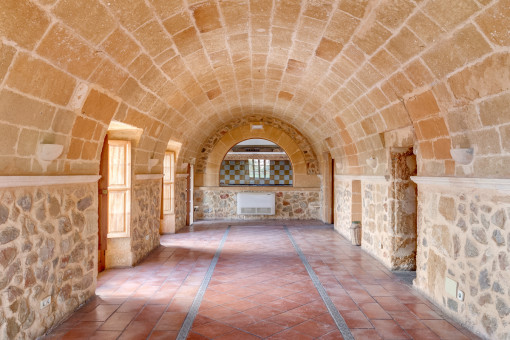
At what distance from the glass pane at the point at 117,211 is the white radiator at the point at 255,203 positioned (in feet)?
18.1

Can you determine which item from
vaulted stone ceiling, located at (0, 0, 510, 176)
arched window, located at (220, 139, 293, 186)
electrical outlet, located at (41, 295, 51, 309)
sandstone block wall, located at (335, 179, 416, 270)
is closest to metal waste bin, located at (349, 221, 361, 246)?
sandstone block wall, located at (335, 179, 416, 270)

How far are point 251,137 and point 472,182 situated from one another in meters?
7.85

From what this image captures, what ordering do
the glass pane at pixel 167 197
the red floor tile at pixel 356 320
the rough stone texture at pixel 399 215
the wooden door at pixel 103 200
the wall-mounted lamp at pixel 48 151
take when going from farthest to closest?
the glass pane at pixel 167 197
the rough stone texture at pixel 399 215
the wooden door at pixel 103 200
the red floor tile at pixel 356 320
the wall-mounted lamp at pixel 48 151

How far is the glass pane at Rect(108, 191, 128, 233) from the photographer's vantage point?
17.4 feet

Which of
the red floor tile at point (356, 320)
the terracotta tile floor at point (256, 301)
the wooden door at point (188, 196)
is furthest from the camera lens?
the wooden door at point (188, 196)

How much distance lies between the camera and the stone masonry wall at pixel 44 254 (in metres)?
2.62

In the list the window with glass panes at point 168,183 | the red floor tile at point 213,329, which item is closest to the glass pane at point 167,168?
the window with glass panes at point 168,183

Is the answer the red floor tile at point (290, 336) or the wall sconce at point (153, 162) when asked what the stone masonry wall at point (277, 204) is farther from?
the red floor tile at point (290, 336)

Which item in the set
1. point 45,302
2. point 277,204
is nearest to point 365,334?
point 45,302

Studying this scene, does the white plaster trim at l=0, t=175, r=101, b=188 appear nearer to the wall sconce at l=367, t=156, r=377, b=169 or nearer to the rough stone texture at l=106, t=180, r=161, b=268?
the rough stone texture at l=106, t=180, r=161, b=268

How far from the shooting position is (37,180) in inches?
115

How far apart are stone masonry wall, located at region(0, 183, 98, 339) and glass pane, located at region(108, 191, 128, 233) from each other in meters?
1.25

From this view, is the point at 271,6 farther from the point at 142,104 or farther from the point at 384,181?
the point at 384,181

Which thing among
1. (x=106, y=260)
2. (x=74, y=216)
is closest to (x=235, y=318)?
(x=74, y=216)
